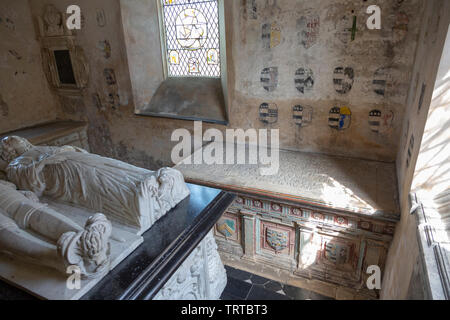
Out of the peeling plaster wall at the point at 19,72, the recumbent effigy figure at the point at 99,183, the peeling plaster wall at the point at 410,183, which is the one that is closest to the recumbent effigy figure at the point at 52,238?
the recumbent effigy figure at the point at 99,183

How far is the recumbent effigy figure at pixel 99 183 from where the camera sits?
6.60 ft

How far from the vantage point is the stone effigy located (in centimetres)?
156

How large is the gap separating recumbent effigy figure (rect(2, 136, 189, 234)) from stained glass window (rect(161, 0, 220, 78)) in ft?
8.01

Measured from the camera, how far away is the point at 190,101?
4363mm

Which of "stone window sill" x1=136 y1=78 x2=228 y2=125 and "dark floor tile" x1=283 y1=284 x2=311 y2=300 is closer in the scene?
"dark floor tile" x1=283 y1=284 x2=311 y2=300

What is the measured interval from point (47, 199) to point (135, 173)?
2.70 ft

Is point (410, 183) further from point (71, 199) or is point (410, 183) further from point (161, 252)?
point (71, 199)

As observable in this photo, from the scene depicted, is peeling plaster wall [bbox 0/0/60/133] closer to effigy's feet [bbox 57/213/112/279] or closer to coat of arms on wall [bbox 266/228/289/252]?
effigy's feet [bbox 57/213/112/279]

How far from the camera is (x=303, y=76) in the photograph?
3373 millimetres

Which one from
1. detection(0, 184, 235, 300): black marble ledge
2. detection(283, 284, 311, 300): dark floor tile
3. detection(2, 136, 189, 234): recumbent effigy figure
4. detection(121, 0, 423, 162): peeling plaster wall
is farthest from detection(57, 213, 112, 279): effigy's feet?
detection(121, 0, 423, 162): peeling plaster wall

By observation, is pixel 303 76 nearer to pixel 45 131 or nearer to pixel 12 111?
pixel 45 131

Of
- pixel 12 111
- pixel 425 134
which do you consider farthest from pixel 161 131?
pixel 425 134

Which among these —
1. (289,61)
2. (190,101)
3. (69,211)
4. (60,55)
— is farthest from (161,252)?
(60,55)

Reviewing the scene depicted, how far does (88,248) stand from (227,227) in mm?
1896
